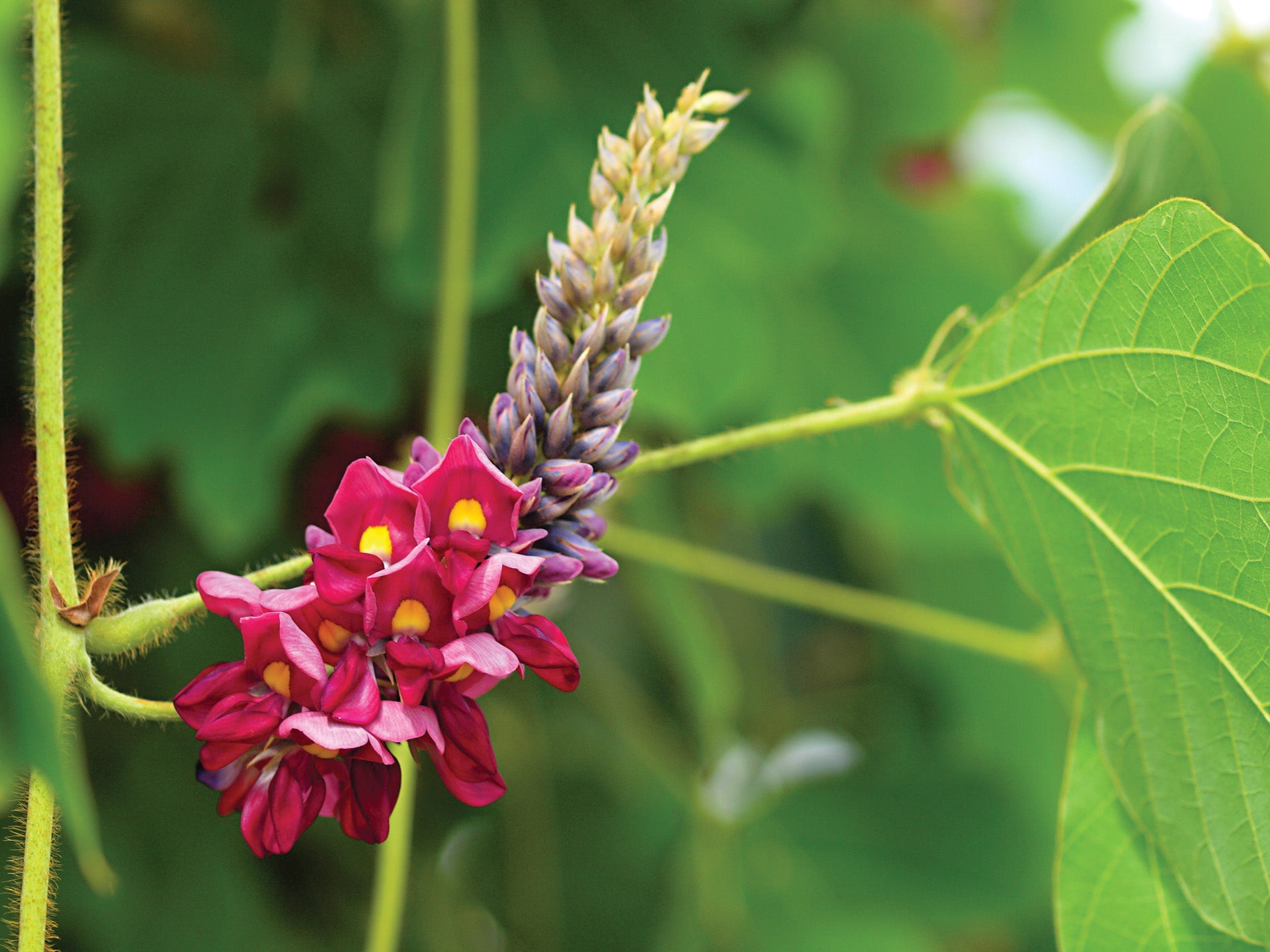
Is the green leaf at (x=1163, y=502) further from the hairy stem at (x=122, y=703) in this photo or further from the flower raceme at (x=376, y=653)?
the hairy stem at (x=122, y=703)

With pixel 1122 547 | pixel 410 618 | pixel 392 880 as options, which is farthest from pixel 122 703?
pixel 1122 547

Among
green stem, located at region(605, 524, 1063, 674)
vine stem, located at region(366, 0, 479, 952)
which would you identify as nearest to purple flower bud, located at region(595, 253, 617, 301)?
vine stem, located at region(366, 0, 479, 952)

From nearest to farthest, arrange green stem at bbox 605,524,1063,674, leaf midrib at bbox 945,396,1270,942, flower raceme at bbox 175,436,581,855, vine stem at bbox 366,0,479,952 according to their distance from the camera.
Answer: flower raceme at bbox 175,436,581,855, leaf midrib at bbox 945,396,1270,942, vine stem at bbox 366,0,479,952, green stem at bbox 605,524,1063,674

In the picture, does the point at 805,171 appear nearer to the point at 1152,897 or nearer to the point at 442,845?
the point at 1152,897

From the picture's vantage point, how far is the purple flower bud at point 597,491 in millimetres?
364

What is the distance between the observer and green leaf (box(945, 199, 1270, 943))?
42cm

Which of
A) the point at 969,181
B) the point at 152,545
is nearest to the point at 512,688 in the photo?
the point at 152,545

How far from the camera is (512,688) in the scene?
129 cm

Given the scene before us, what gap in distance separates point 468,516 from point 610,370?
3.0 inches

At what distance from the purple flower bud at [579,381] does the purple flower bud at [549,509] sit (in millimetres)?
38

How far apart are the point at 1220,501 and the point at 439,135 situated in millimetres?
699

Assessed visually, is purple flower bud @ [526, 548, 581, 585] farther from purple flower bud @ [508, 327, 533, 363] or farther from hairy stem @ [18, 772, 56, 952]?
hairy stem @ [18, 772, 56, 952]

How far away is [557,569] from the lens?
355 millimetres

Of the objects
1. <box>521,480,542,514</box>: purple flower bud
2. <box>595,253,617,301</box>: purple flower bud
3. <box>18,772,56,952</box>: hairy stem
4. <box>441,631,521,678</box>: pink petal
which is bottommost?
<box>18,772,56,952</box>: hairy stem
